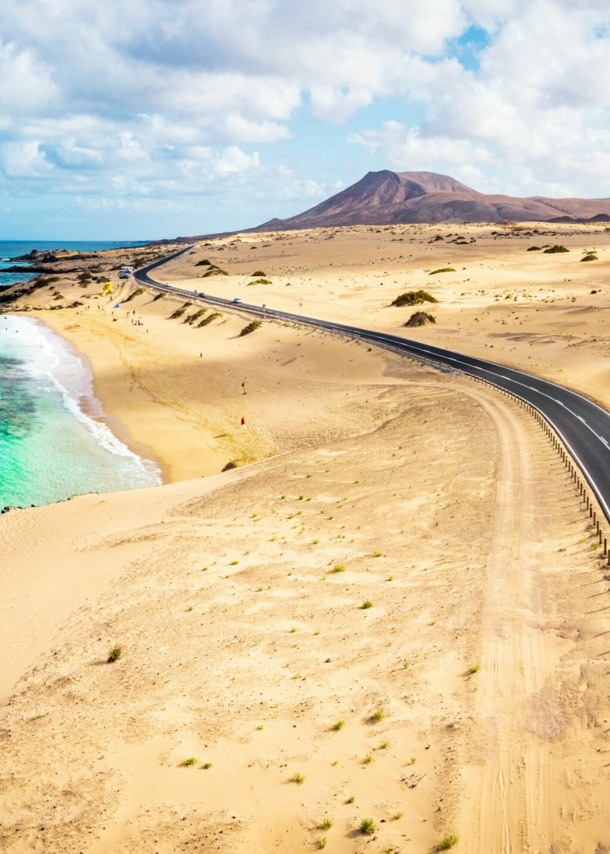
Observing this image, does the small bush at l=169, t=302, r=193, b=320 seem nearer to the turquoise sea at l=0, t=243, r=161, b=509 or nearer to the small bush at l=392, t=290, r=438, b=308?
the turquoise sea at l=0, t=243, r=161, b=509

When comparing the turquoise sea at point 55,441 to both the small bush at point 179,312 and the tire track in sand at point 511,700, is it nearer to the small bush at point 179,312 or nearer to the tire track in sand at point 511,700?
the tire track in sand at point 511,700

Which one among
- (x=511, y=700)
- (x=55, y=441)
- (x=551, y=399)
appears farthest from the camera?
(x=55, y=441)

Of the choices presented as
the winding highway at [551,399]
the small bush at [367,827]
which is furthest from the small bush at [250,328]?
the small bush at [367,827]

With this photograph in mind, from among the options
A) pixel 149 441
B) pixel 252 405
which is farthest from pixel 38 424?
pixel 252 405

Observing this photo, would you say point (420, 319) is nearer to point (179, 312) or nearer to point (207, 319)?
point (207, 319)

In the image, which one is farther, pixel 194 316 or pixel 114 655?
pixel 194 316

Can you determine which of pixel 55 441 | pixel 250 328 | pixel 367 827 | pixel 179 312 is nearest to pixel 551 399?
pixel 55 441
